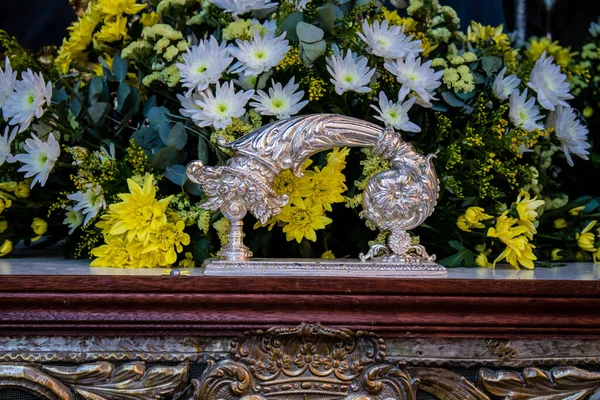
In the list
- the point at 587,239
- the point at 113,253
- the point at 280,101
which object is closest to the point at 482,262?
the point at 587,239

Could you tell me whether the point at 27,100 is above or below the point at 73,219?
above

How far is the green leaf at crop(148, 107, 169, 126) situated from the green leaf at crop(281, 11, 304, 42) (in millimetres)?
165

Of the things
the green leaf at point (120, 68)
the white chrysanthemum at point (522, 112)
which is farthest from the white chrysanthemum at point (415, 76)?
the green leaf at point (120, 68)

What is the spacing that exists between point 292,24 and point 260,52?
3.6 inches

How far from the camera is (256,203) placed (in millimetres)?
719

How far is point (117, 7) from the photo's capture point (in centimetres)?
96

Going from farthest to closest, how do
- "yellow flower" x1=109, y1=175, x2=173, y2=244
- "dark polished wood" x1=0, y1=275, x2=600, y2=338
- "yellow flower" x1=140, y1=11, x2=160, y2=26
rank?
"yellow flower" x1=140, y1=11, x2=160, y2=26
"yellow flower" x1=109, y1=175, x2=173, y2=244
"dark polished wood" x1=0, y1=275, x2=600, y2=338

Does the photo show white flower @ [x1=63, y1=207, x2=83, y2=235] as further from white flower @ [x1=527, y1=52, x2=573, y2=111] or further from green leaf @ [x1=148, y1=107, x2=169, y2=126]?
white flower @ [x1=527, y1=52, x2=573, y2=111]

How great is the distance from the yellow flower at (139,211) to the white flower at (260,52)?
0.52ft

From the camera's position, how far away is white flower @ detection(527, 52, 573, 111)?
0.91 m

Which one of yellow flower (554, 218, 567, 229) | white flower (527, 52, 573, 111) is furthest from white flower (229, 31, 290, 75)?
yellow flower (554, 218, 567, 229)

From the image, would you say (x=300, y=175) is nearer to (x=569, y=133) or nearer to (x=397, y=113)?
(x=397, y=113)

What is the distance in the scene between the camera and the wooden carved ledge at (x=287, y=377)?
0.64 meters

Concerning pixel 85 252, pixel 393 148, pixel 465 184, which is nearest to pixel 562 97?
pixel 465 184
